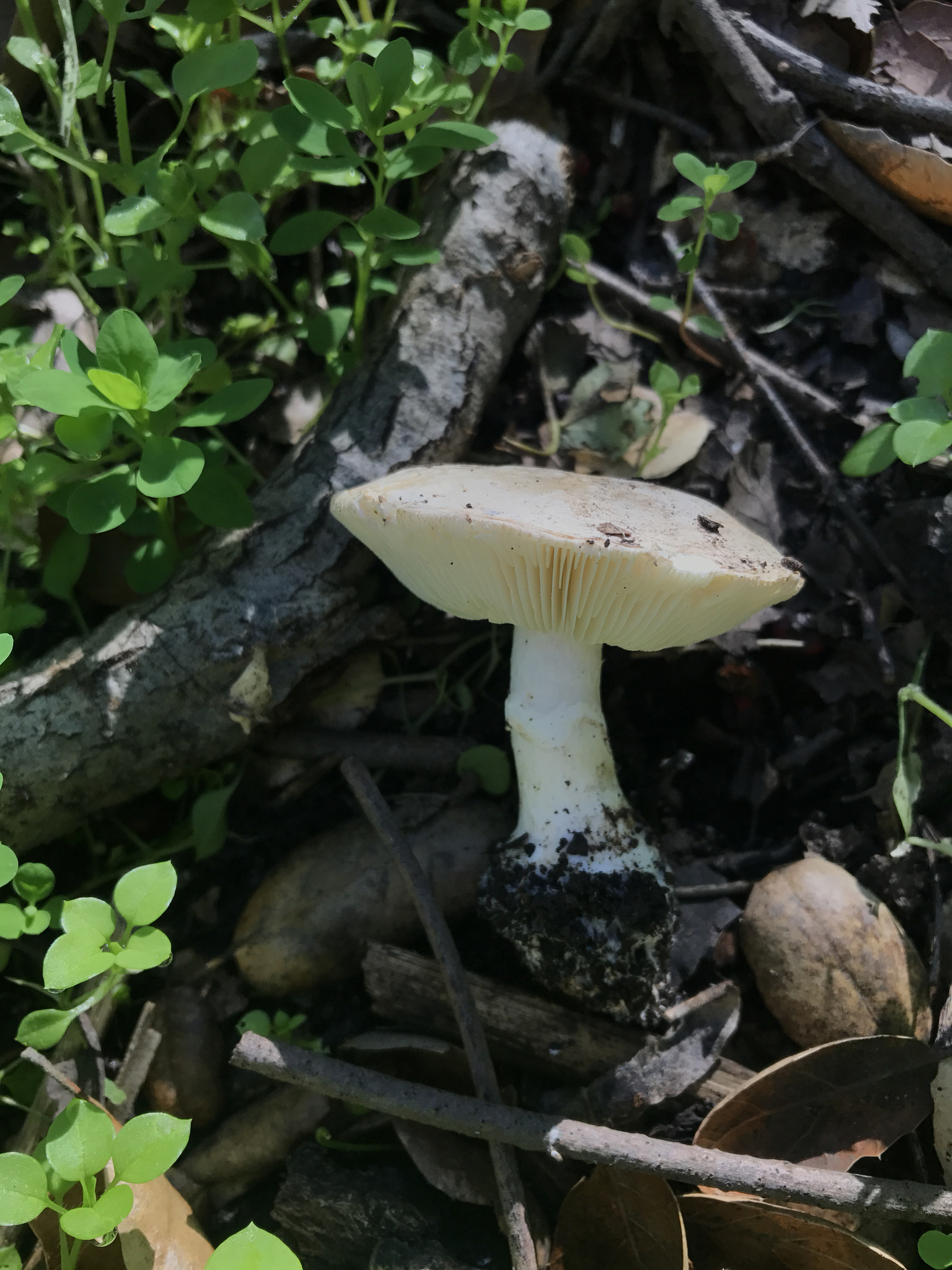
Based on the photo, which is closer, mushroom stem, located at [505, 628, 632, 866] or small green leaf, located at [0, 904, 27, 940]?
small green leaf, located at [0, 904, 27, 940]

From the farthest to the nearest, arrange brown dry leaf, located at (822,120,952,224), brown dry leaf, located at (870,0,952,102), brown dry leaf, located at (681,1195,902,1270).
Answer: brown dry leaf, located at (870,0,952,102) → brown dry leaf, located at (822,120,952,224) → brown dry leaf, located at (681,1195,902,1270)

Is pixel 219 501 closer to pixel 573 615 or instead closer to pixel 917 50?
pixel 573 615

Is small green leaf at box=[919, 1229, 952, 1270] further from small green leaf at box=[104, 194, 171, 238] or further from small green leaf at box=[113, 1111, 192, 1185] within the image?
small green leaf at box=[104, 194, 171, 238]

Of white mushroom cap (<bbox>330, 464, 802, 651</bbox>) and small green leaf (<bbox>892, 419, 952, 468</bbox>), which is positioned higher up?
small green leaf (<bbox>892, 419, 952, 468</bbox>)

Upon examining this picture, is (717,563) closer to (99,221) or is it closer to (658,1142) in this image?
(658,1142)

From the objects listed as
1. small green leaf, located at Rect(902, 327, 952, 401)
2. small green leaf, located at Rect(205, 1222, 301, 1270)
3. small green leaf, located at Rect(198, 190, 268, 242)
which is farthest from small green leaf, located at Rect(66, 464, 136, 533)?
small green leaf, located at Rect(902, 327, 952, 401)

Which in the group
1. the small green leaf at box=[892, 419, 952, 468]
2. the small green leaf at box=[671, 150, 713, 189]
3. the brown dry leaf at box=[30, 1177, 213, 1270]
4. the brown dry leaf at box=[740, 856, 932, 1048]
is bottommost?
the brown dry leaf at box=[30, 1177, 213, 1270]

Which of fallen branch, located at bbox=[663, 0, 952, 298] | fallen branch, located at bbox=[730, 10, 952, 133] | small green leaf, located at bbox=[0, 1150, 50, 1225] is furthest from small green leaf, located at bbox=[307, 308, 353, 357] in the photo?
small green leaf, located at bbox=[0, 1150, 50, 1225]

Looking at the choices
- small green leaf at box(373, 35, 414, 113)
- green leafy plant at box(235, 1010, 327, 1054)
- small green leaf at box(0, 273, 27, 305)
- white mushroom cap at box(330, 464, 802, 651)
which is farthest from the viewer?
green leafy plant at box(235, 1010, 327, 1054)
